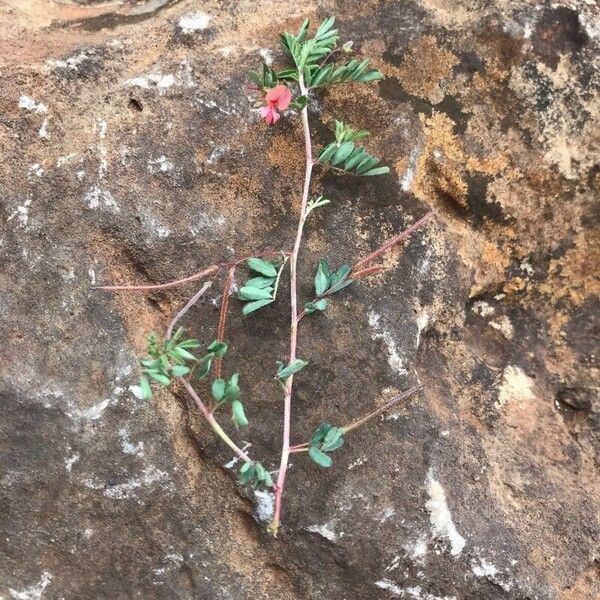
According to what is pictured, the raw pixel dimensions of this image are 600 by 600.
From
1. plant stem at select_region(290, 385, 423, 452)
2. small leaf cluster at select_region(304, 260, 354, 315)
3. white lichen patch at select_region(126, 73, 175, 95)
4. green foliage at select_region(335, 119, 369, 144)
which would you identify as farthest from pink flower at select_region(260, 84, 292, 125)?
plant stem at select_region(290, 385, 423, 452)

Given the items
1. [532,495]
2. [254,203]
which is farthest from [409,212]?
[532,495]

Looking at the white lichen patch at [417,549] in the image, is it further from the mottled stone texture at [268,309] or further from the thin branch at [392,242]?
the thin branch at [392,242]

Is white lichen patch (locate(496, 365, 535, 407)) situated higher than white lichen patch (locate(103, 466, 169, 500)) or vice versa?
white lichen patch (locate(496, 365, 535, 407))

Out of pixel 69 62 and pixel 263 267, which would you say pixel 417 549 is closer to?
pixel 263 267

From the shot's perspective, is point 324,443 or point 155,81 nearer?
point 324,443

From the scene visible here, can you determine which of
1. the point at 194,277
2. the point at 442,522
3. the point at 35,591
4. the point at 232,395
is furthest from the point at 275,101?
the point at 35,591

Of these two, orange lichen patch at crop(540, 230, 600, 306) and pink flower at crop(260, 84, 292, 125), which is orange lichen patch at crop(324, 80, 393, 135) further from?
orange lichen patch at crop(540, 230, 600, 306)
